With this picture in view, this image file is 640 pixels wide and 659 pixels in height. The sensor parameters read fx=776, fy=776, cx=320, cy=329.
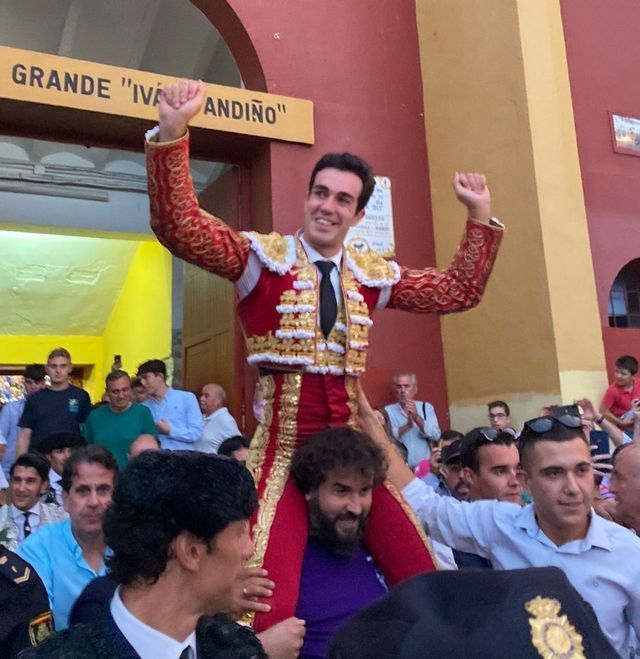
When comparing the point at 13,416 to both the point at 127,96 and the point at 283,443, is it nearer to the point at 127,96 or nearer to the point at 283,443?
the point at 127,96

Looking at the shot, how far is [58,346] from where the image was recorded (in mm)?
10859

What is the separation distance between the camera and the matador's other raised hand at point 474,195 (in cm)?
252

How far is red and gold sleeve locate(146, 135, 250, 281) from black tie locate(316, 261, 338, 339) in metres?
0.31

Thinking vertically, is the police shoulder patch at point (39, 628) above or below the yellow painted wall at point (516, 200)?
below

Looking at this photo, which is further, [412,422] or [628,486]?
[412,422]

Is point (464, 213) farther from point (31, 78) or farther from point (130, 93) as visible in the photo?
point (31, 78)

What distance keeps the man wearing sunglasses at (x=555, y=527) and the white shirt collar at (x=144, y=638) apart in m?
1.09

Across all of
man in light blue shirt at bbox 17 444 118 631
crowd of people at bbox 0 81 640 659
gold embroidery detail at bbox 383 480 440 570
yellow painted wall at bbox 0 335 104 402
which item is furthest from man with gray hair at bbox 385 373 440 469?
yellow painted wall at bbox 0 335 104 402

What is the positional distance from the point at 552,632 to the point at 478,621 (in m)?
0.06

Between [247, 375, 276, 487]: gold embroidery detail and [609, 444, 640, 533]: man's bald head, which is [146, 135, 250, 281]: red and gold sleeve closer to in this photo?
[247, 375, 276, 487]: gold embroidery detail

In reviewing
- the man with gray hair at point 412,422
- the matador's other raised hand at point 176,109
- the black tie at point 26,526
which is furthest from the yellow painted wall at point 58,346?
the matador's other raised hand at point 176,109

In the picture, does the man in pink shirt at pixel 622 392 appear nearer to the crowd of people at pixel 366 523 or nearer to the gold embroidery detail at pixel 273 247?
the crowd of people at pixel 366 523

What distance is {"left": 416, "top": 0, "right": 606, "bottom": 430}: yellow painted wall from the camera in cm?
551

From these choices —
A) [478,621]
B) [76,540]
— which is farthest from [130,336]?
[478,621]
